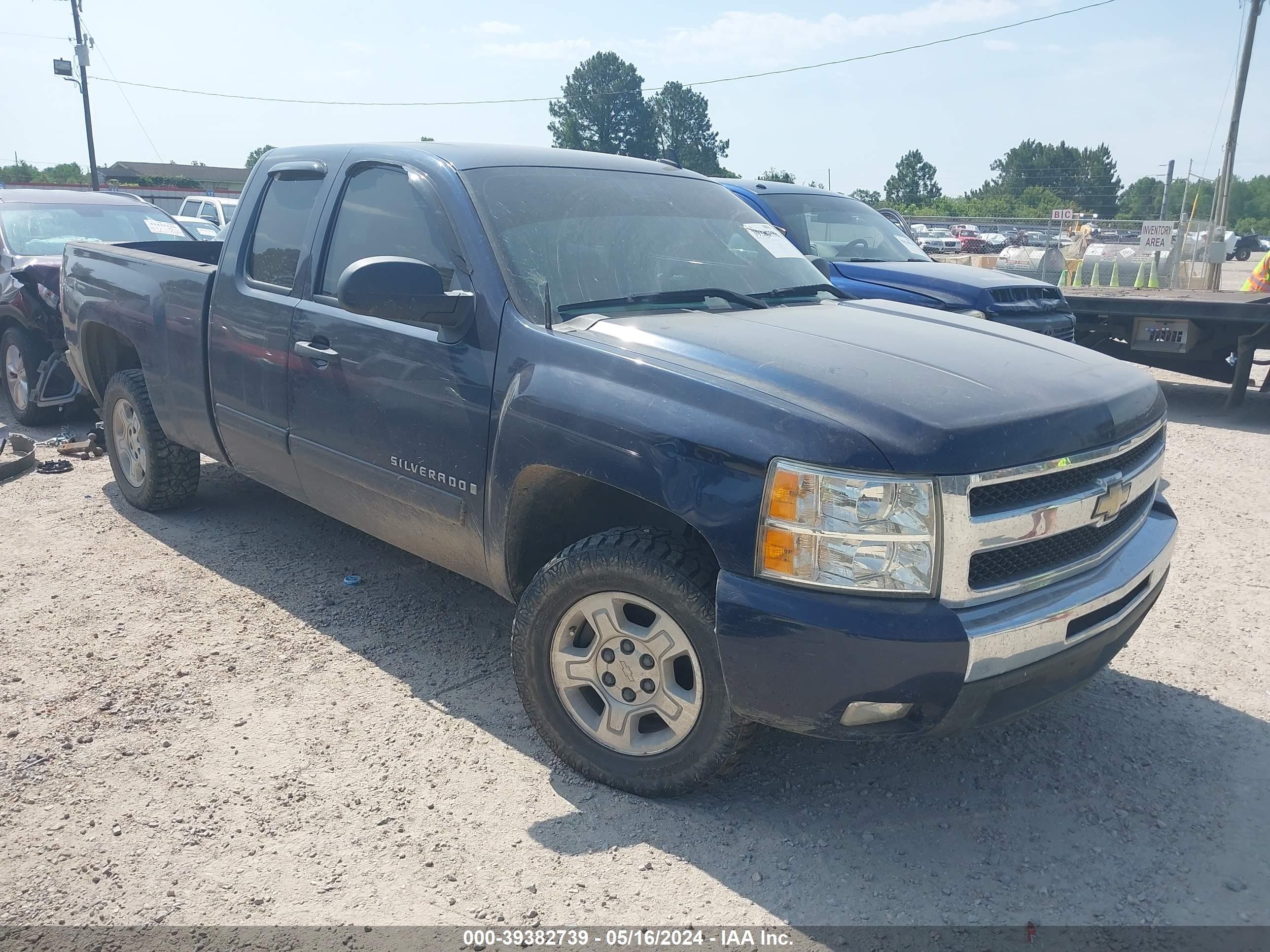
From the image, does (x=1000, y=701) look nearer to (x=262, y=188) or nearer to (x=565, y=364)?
(x=565, y=364)

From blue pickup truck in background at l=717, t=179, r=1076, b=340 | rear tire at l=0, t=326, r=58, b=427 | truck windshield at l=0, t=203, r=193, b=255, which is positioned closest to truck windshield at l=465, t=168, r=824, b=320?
blue pickup truck in background at l=717, t=179, r=1076, b=340

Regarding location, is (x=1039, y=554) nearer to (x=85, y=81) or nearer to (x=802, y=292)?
(x=802, y=292)

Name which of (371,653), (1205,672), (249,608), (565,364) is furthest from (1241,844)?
(249,608)

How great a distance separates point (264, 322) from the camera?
426cm

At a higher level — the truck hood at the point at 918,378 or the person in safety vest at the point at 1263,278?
the truck hood at the point at 918,378

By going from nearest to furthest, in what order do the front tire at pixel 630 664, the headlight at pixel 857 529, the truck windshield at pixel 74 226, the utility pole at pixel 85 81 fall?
the headlight at pixel 857 529 < the front tire at pixel 630 664 < the truck windshield at pixel 74 226 < the utility pole at pixel 85 81

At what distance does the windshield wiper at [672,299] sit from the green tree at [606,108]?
100 m

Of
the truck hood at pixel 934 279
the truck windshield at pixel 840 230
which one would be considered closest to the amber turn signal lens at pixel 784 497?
the truck hood at pixel 934 279

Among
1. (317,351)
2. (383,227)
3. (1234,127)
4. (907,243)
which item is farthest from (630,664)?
(1234,127)

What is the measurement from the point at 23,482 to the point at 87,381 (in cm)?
107

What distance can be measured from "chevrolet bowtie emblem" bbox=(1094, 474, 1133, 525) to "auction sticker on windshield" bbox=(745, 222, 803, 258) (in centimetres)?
174

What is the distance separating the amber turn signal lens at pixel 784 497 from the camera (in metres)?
2.54

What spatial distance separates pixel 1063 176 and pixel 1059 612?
84040mm

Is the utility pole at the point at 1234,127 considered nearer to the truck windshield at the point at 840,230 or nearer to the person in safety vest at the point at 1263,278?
the person in safety vest at the point at 1263,278
